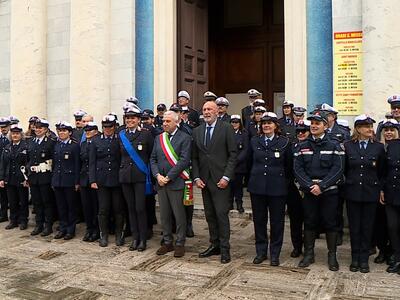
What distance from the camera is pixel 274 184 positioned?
18.3ft

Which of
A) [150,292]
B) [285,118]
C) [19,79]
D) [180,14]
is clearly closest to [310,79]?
[285,118]

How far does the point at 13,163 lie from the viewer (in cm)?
791

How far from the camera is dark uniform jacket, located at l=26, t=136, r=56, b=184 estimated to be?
24.0ft

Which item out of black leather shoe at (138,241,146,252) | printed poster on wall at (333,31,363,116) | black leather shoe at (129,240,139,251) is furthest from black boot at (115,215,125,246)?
printed poster on wall at (333,31,363,116)

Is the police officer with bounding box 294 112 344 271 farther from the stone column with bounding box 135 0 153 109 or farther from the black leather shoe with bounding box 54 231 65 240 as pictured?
the stone column with bounding box 135 0 153 109

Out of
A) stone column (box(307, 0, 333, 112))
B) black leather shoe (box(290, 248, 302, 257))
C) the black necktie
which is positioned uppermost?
stone column (box(307, 0, 333, 112))

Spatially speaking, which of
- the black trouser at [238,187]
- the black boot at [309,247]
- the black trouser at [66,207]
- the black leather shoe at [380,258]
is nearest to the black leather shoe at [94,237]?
the black trouser at [66,207]

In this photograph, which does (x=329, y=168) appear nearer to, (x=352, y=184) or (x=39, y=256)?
(x=352, y=184)

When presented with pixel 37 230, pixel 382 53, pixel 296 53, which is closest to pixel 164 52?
pixel 296 53

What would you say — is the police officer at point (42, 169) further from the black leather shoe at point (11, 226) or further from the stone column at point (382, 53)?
the stone column at point (382, 53)

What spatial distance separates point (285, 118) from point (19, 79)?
20.0ft

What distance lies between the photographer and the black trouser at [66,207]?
23.4 ft

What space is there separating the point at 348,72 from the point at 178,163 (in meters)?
3.64

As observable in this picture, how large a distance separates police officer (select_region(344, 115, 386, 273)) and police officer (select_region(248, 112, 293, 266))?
27.8 inches
